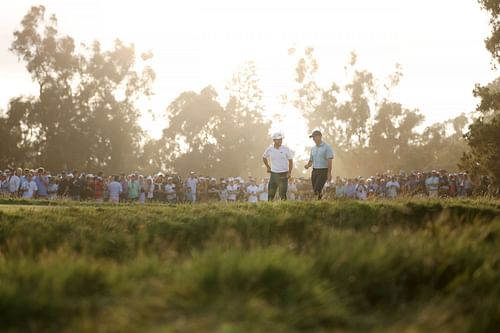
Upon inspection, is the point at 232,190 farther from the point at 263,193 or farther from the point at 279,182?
the point at 279,182

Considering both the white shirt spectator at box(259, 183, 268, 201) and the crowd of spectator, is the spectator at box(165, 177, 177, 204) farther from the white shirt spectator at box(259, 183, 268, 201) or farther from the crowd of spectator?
the white shirt spectator at box(259, 183, 268, 201)

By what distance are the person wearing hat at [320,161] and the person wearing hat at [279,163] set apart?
52 centimetres

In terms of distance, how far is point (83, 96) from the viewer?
6594cm

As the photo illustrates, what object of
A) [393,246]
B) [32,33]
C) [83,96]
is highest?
[32,33]

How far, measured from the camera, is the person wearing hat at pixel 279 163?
17.4 metres

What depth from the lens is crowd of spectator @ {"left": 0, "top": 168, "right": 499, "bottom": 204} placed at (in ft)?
90.1

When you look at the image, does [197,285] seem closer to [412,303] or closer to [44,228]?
[412,303]

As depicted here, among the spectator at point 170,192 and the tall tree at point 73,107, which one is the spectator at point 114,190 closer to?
the spectator at point 170,192

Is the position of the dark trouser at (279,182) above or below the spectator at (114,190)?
above

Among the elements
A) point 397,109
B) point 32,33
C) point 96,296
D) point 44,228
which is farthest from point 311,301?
point 397,109

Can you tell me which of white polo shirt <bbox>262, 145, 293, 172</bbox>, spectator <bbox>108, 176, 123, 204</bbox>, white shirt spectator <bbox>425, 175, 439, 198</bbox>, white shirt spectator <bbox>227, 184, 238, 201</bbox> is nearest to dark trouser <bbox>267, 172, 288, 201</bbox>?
white polo shirt <bbox>262, 145, 293, 172</bbox>

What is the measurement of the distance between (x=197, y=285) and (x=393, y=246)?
8.48 feet

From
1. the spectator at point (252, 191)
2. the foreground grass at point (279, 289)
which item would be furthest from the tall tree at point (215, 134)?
the foreground grass at point (279, 289)

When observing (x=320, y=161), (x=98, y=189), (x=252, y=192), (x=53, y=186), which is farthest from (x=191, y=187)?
(x=320, y=161)
